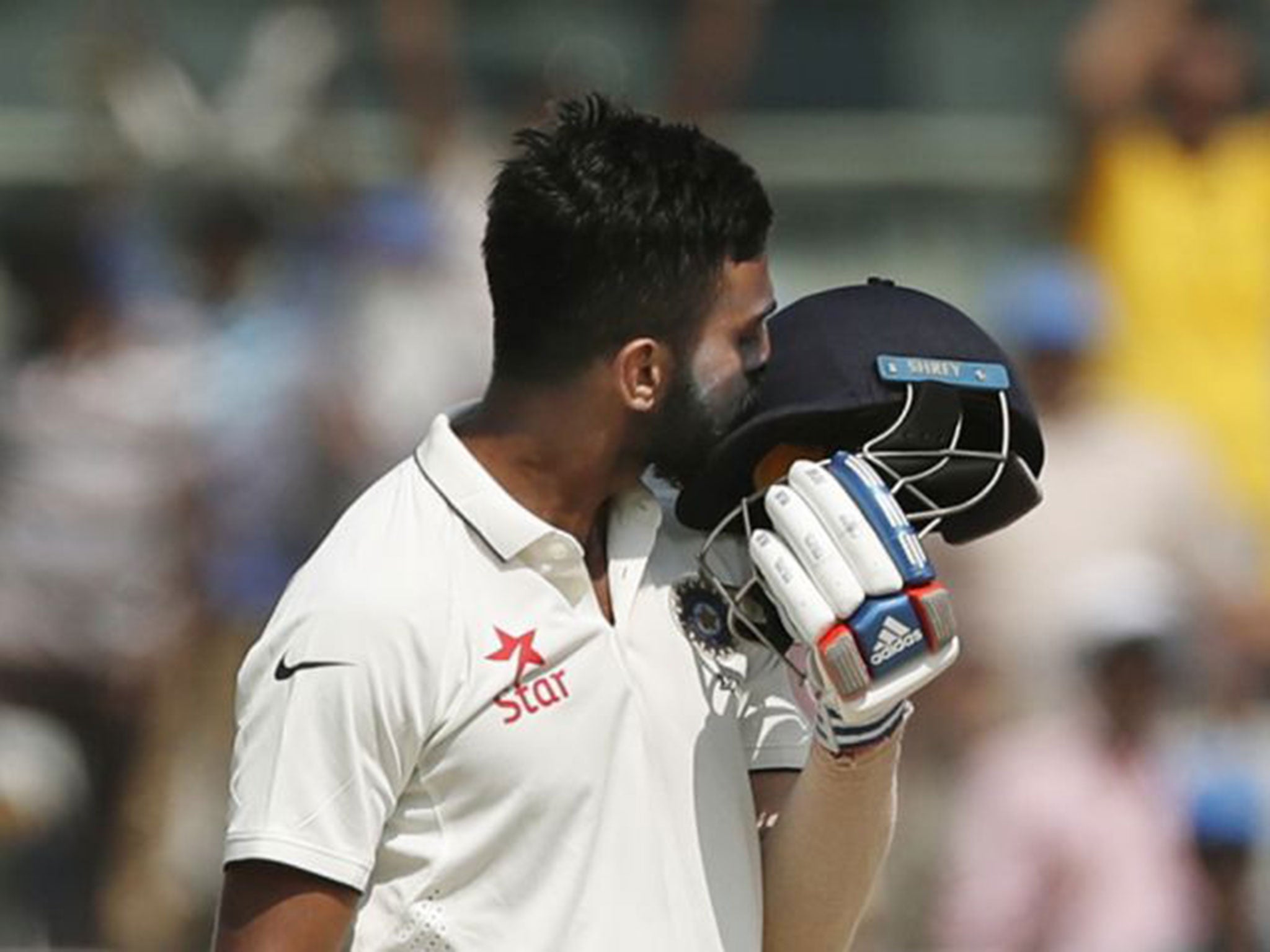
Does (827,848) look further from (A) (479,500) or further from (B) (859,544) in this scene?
(A) (479,500)

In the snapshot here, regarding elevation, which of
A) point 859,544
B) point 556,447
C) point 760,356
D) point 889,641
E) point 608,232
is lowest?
point 889,641

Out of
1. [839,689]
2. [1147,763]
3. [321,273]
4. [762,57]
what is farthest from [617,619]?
[762,57]

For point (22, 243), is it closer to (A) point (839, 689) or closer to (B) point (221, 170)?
(B) point (221, 170)

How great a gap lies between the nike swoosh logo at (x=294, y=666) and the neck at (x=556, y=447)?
1.07 feet

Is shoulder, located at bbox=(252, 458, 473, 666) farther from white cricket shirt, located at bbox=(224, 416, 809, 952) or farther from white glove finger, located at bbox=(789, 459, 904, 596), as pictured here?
white glove finger, located at bbox=(789, 459, 904, 596)

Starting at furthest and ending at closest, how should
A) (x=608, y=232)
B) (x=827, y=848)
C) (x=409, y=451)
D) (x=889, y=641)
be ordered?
(x=409, y=451) < (x=827, y=848) < (x=608, y=232) < (x=889, y=641)

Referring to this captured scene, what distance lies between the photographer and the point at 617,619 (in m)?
3.50

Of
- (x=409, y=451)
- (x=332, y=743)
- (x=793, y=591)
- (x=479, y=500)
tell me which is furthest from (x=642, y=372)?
(x=409, y=451)

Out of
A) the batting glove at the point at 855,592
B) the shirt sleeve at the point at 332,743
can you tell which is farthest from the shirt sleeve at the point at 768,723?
the shirt sleeve at the point at 332,743

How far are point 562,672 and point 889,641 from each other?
0.38 meters

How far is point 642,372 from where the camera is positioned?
3463 millimetres

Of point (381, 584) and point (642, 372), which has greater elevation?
point (642, 372)

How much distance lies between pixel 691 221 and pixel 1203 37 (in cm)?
512

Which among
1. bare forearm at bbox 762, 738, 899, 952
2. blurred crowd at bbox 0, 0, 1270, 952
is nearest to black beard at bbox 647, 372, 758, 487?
bare forearm at bbox 762, 738, 899, 952
